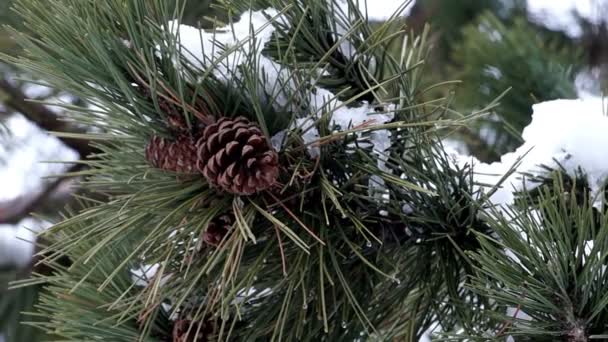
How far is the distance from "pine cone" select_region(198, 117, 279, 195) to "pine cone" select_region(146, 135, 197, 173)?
15mm

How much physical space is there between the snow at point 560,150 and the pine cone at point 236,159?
0.66ft

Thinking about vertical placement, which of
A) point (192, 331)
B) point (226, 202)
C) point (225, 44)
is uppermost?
point (225, 44)

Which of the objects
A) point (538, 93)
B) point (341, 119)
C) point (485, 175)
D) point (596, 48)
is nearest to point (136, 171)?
point (341, 119)

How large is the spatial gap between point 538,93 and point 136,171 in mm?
639

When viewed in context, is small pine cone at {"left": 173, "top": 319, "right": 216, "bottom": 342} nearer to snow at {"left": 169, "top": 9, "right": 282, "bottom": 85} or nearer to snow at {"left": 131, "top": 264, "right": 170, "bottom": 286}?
snow at {"left": 131, "top": 264, "right": 170, "bottom": 286}

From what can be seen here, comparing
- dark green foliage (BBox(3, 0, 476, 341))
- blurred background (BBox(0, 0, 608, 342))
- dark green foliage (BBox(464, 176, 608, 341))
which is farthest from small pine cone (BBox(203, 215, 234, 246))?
blurred background (BBox(0, 0, 608, 342))

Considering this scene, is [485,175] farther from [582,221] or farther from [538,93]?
[538,93]

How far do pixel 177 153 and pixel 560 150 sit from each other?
0.34m

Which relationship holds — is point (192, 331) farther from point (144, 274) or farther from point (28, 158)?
point (28, 158)

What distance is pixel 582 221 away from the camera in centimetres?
49

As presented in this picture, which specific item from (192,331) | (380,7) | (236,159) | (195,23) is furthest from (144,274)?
(195,23)

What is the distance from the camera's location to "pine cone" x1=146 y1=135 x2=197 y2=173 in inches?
21.8

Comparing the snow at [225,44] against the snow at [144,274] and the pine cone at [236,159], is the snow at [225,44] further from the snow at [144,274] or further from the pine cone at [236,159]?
the snow at [144,274]

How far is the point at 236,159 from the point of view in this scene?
541 mm
